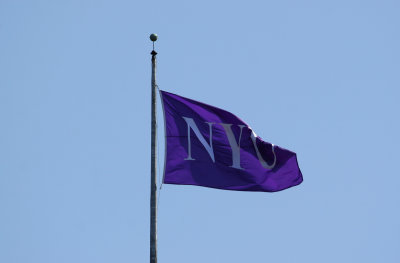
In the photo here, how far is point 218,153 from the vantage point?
85.4ft

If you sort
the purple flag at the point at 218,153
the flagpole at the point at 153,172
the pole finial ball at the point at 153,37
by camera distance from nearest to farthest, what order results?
the flagpole at the point at 153,172 < the purple flag at the point at 218,153 < the pole finial ball at the point at 153,37

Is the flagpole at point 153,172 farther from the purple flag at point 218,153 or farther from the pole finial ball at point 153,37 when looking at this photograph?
the purple flag at point 218,153

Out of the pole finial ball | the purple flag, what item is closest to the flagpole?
the pole finial ball

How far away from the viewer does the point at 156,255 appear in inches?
855

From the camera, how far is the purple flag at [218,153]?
A: 25.0 metres

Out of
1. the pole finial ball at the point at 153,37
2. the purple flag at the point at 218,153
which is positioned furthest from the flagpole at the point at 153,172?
the purple flag at the point at 218,153

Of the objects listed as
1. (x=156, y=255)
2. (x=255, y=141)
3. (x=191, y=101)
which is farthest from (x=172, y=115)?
(x=156, y=255)

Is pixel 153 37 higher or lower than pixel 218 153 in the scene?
higher

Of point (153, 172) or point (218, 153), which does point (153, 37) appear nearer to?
point (218, 153)

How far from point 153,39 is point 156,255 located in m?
6.98

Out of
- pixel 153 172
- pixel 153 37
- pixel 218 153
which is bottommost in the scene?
pixel 153 172

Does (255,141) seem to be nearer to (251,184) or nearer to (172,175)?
(251,184)

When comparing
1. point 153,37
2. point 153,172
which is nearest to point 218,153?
point 153,172

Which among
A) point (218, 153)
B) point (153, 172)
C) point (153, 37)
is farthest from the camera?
point (218, 153)
